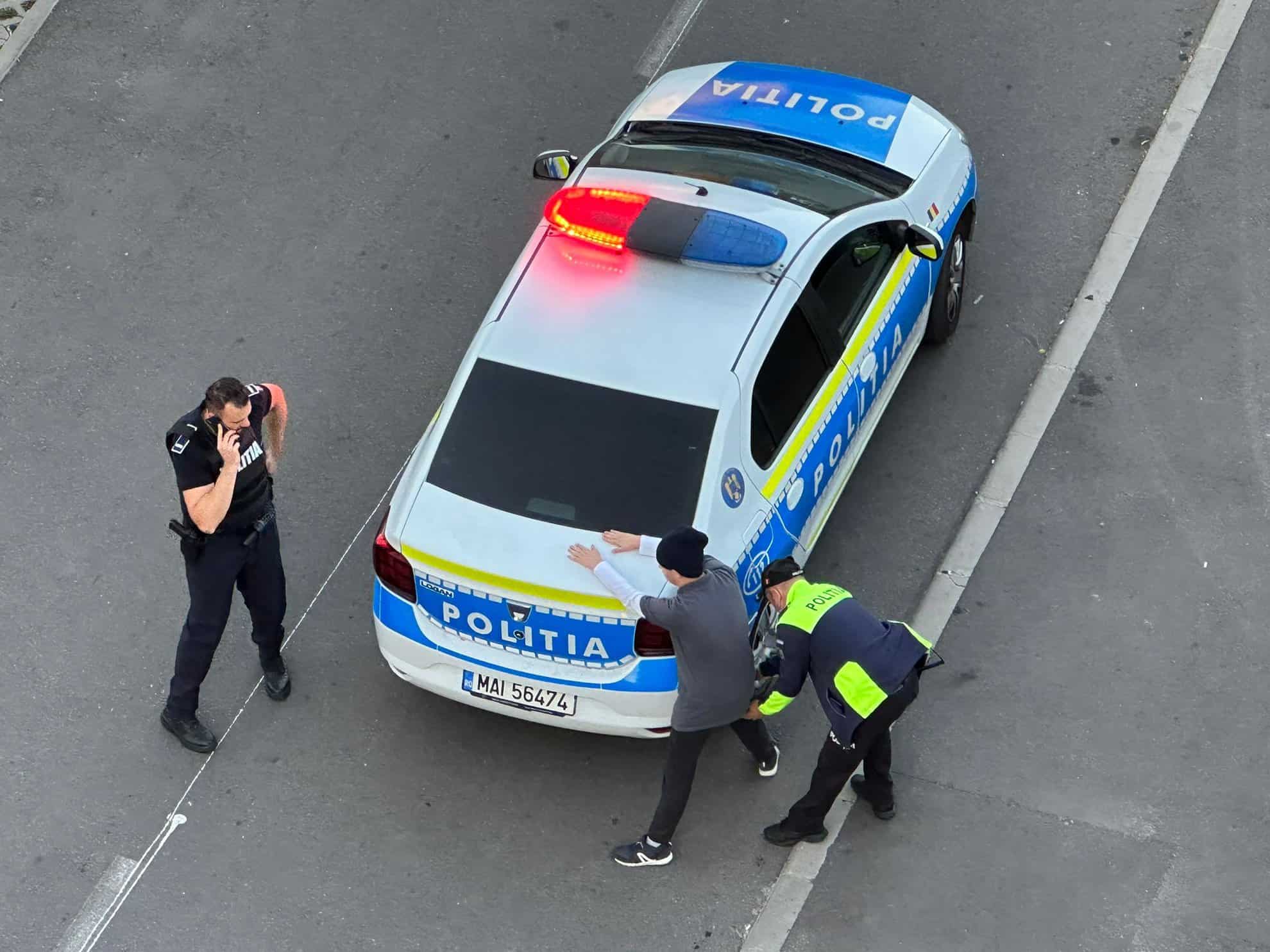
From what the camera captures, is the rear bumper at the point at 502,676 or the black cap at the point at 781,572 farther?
the rear bumper at the point at 502,676

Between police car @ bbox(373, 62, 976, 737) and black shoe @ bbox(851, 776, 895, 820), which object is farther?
black shoe @ bbox(851, 776, 895, 820)

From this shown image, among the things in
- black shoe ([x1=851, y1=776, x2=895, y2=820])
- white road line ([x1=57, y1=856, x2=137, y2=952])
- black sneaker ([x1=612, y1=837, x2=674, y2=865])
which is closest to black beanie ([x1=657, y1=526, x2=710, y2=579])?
black sneaker ([x1=612, y1=837, x2=674, y2=865])

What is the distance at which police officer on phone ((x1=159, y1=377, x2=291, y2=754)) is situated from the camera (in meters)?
6.54

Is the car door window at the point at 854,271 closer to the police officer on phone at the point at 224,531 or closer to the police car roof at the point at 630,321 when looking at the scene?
the police car roof at the point at 630,321

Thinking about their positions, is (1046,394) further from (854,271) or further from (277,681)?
(277,681)

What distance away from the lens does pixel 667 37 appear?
10977mm

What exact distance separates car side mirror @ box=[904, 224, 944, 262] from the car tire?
63 centimetres

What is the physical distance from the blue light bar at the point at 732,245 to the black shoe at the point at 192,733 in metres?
3.04

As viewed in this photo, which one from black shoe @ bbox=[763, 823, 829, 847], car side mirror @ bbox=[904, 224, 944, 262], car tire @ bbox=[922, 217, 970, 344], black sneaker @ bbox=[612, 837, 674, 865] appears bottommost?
black sneaker @ bbox=[612, 837, 674, 865]

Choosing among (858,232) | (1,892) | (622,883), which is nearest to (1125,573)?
(858,232)

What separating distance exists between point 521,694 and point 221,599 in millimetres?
1370

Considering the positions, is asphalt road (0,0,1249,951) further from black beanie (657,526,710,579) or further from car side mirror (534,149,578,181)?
black beanie (657,526,710,579)

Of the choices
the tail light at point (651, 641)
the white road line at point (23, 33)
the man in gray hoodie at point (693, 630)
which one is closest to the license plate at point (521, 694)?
the tail light at point (651, 641)

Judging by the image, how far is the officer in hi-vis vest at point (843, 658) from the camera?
6.18 m
